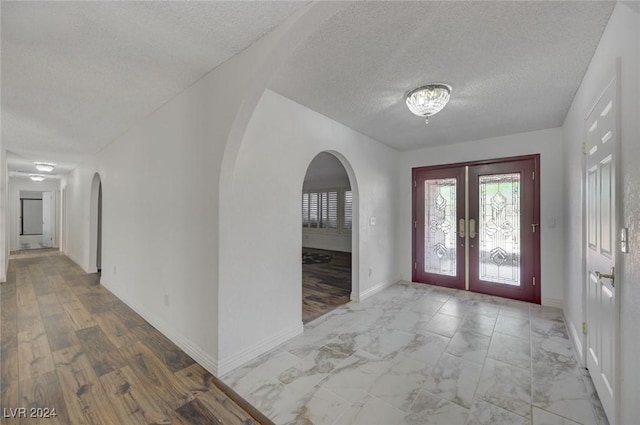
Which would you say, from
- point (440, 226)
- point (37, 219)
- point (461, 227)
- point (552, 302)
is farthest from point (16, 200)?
point (552, 302)

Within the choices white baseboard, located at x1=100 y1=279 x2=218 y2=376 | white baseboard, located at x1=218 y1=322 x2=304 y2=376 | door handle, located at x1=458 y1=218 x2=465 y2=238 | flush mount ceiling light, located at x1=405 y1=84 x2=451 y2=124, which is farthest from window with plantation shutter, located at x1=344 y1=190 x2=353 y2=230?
white baseboard, located at x1=100 y1=279 x2=218 y2=376

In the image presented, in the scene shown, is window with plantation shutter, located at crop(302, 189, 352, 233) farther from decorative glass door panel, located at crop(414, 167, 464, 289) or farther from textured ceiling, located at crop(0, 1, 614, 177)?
textured ceiling, located at crop(0, 1, 614, 177)

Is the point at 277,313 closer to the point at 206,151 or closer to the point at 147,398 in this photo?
the point at 147,398

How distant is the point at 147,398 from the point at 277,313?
1103 millimetres

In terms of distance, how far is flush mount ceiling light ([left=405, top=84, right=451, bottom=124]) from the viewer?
2.33 meters

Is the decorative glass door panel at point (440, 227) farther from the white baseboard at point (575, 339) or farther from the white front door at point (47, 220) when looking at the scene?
the white front door at point (47, 220)

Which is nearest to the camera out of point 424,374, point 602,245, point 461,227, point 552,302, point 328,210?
point 602,245

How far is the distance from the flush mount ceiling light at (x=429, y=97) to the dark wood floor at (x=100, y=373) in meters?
2.71

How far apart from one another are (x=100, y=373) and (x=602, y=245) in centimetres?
378

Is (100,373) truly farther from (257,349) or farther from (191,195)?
(191,195)

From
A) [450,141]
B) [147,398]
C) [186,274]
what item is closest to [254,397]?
[147,398]

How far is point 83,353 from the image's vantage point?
237 centimetres

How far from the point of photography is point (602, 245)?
1737 mm

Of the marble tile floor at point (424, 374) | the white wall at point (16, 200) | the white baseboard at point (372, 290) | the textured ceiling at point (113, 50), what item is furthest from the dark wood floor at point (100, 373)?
the white wall at point (16, 200)
